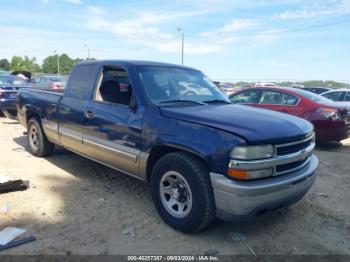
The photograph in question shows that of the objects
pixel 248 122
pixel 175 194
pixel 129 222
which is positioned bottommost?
pixel 129 222

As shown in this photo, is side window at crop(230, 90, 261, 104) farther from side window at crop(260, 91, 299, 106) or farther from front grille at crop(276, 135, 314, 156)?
front grille at crop(276, 135, 314, 156)

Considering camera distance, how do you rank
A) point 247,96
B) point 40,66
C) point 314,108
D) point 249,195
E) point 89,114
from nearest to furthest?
point 249,195 < point 89,114 < point 314,108 < point 247,96 < point 40,66

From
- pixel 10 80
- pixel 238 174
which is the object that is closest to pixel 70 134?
pixel 238 174

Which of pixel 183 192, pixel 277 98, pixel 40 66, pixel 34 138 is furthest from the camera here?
pixel 40 66

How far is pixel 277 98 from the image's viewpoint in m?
8.69

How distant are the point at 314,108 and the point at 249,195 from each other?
5.61 metres

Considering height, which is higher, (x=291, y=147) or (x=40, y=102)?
(x=40, y=102)

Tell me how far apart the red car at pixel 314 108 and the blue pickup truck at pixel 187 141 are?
3.46 metres

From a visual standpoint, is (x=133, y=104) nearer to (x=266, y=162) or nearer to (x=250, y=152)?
(x=250, y=152)

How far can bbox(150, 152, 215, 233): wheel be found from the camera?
134 inches

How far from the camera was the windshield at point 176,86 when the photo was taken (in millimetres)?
4284

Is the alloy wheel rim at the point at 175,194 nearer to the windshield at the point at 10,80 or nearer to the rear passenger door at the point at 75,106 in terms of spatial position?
the rear passenger door at the point at 75,106

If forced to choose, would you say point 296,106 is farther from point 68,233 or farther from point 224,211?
point 68,233

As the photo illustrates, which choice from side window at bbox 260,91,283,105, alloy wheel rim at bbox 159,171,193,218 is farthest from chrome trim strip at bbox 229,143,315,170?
side window at bbox 260,91,283,105
